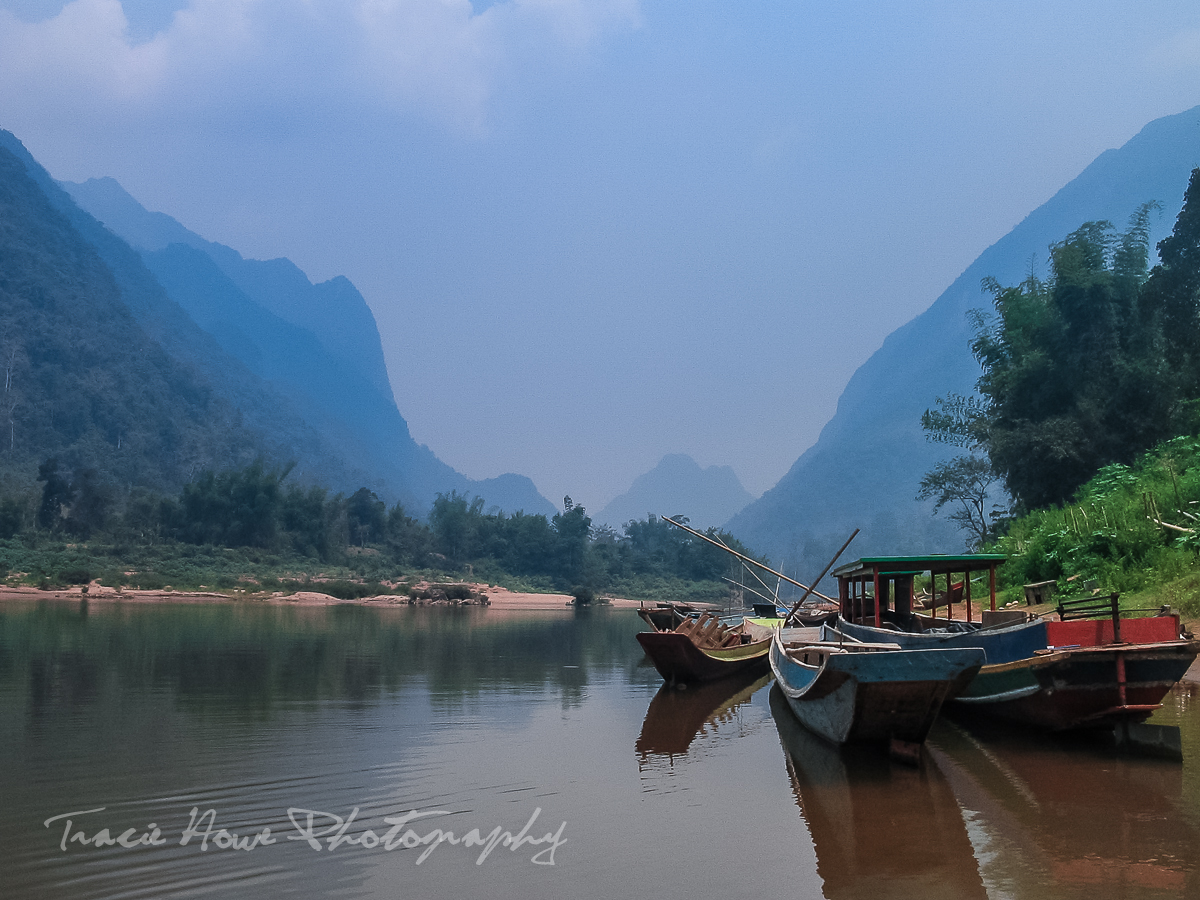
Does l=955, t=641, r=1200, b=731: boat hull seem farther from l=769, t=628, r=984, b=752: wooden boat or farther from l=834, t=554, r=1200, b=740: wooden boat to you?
l=769, t=628, r=984, b=752: wooden boat

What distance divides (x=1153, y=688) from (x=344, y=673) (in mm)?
14947

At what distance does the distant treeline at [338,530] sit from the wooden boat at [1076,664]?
58.8 meters

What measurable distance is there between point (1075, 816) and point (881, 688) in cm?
200

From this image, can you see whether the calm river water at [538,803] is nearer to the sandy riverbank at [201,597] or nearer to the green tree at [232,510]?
the sandy riverbank at [201,597]

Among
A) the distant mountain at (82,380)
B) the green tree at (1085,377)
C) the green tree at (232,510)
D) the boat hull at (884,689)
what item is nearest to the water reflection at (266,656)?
the boat hull at (884,689)

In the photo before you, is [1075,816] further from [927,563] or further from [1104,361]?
[1104,361]

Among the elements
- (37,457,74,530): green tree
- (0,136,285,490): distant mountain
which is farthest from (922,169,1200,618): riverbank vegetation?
(0,136,285,490): distant mountain

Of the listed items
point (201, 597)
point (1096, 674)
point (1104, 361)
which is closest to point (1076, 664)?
point (1096, 674)

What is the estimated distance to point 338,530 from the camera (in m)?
74.9

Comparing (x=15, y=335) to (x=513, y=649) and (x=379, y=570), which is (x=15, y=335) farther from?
(x=513, y=649)

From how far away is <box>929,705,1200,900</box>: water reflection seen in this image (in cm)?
629

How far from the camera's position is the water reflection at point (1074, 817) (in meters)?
6.29

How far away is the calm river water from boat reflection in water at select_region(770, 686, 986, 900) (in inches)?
1.2

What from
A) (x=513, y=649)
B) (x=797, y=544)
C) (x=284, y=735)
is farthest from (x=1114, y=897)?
(x=797, y=544)
